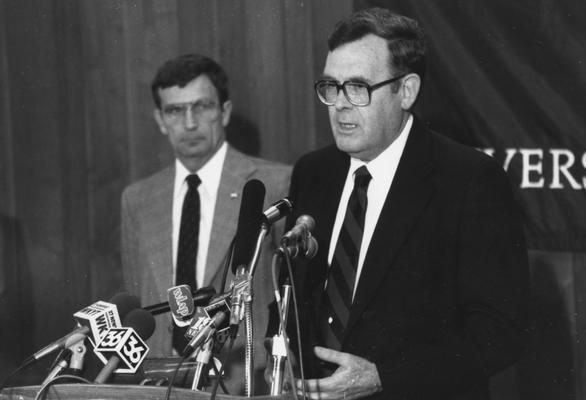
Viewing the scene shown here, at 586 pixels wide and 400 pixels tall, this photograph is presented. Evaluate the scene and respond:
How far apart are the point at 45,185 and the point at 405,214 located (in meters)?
1.74

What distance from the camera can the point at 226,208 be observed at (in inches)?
117

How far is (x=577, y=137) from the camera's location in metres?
2.72

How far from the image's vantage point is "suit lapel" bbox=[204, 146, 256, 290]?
115 inches

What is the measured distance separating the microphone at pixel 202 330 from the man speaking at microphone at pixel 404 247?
1.05ft

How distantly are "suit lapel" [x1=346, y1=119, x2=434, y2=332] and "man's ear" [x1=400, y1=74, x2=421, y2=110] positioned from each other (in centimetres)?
10

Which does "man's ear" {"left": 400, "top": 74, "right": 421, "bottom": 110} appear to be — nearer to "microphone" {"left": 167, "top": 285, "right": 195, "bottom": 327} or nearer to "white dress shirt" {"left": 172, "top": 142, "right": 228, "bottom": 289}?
"microphone" {"left": 167, "top": 285, "right": 195, "bottom": 327}

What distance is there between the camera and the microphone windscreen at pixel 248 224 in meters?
1.68

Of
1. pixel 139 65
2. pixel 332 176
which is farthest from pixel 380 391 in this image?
pixel 139 65

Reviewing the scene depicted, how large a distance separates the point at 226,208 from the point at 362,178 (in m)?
0.85

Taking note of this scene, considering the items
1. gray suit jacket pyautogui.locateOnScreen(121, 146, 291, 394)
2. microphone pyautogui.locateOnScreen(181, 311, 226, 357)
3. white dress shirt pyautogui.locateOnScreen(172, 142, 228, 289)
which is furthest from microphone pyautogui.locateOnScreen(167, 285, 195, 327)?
white dress shirt pyautogui.locateOnScreen(172, 142, 228, 289)

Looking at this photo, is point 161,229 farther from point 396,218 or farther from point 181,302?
point 181,302

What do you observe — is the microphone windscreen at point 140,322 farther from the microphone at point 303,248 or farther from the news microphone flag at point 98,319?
the microphone at point 303,248

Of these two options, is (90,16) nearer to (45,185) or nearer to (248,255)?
(45,185)

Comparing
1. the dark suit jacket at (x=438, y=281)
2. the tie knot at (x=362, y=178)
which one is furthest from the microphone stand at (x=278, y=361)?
the tie knot at (x=362, y=178)
